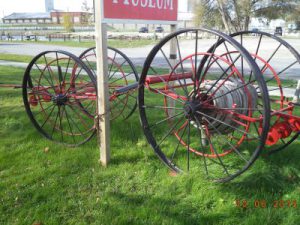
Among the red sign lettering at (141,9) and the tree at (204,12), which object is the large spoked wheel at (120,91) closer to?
the red sign lettering at (141,9)

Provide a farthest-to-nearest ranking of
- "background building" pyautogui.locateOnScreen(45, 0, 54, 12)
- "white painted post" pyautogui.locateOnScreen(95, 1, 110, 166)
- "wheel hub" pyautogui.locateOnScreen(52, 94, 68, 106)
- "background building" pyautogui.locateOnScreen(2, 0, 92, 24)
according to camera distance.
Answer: "background building" pyautogui.locateOnScreen(45, 0, 54, 12), "background building" pyautogui.locateOnScreen(2, 0, 92, 24), "wheel hub" pyautogui.locateOnScreen(52, 94, 68, 106), "white painted post" pyautogui.locateOnScreen(95, 1, 110, 166)

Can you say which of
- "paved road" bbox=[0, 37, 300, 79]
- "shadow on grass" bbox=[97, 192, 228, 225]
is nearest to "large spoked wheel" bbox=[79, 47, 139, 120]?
"shadow on grass" bbox=[97, 192, 228, 225]

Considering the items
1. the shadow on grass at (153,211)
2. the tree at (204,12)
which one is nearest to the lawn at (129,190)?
the shadow on grass at (153,211)

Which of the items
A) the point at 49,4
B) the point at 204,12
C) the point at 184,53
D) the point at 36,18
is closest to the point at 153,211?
the point at 184,53

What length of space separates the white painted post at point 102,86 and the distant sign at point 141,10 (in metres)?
0.08

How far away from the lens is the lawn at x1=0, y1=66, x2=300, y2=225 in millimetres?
2469

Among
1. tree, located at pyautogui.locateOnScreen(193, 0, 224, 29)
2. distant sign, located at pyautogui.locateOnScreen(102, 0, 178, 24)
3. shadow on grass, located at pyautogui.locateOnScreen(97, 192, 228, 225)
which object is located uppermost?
tree, located at pyautogui.locateOnScreen(193, 0, 224, 29)

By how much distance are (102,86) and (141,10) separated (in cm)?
94

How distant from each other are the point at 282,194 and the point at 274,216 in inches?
14.9

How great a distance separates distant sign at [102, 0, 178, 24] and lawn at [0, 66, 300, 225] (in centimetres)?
150

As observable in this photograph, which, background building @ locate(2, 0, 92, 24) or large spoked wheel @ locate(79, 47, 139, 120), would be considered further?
background building @ locate(2, 0, 92, 24)

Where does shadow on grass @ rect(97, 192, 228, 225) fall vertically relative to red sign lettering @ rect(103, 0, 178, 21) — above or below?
below
